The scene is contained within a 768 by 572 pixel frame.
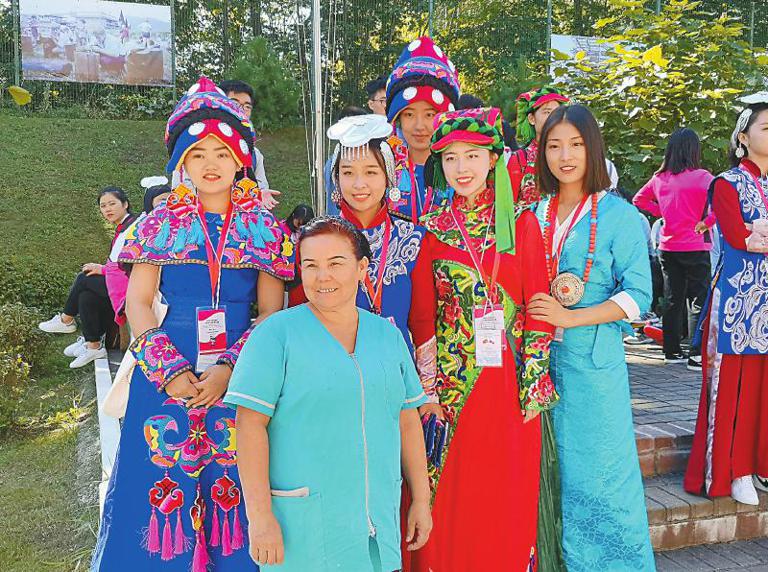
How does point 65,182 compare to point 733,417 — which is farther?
point 65,182

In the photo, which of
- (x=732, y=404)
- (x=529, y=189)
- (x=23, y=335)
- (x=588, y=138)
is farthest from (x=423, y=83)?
(x=23, y=335)

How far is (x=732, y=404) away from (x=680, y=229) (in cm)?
267

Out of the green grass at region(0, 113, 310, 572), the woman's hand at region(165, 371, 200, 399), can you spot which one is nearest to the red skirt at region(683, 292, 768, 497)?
the woman's hand at region(165, 371, 200, 399)

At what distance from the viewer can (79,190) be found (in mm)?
10930

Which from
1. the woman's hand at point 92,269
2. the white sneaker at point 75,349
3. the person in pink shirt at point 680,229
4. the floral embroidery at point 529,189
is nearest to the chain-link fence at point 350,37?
the woman's hand at point 92,269

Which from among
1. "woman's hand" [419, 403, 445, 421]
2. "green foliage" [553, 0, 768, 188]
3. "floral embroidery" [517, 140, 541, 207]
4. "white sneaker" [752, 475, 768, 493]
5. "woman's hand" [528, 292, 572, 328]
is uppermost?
"green foliage" [553, 0, 768, 188]

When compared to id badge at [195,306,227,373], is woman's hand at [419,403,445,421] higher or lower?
lower

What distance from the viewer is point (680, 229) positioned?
19.7 feet

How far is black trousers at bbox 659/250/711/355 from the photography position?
6.12m

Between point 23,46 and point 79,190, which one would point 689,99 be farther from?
point 23,46

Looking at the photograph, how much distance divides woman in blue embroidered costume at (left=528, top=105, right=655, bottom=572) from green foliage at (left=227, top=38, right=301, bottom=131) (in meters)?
9.18

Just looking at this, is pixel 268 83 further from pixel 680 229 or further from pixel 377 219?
pixel 377 219

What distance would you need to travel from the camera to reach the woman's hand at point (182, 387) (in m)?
2.36

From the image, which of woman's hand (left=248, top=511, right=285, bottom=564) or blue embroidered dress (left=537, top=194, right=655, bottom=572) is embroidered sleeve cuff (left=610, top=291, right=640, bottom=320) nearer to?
blue embroidered dress (left=537, top=194, right=655, bottom=572)
